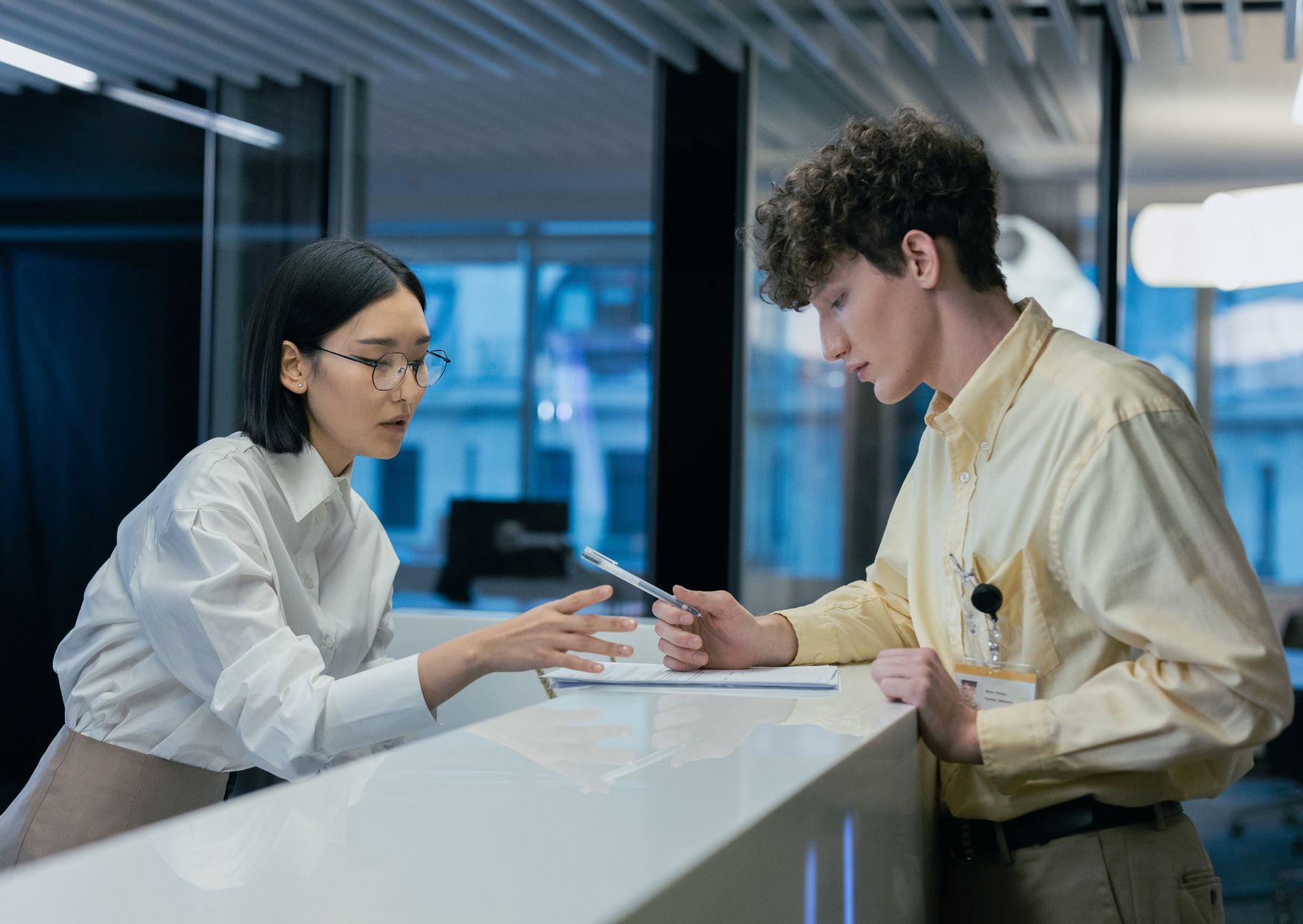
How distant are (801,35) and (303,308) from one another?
3.05m

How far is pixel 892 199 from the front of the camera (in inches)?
70.1

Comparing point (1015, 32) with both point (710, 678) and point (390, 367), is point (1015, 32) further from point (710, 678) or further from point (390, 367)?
point (710, 678)

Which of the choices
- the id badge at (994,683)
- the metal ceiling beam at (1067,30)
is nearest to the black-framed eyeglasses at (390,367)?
the id badge at (994,683)

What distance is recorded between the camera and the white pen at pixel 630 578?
1.66m

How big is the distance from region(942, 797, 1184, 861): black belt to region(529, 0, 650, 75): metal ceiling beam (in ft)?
11.7

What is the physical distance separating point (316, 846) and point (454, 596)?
6973mm

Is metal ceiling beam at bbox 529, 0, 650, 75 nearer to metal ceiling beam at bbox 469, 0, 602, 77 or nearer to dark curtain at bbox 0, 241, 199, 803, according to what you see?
metal ceiling beam at bbox 469, 0, 602, 77

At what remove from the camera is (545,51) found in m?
5.26

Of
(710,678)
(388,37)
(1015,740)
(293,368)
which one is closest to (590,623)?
(710,678)

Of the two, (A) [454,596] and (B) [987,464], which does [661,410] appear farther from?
(B) [987,464]

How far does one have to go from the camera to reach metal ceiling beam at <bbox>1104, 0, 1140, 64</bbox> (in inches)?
179

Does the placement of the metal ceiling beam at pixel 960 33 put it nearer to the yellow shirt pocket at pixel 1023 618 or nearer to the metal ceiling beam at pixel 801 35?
the metal ceiling beam at pixel 801 35

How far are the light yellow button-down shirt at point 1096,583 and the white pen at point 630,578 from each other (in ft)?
1.22

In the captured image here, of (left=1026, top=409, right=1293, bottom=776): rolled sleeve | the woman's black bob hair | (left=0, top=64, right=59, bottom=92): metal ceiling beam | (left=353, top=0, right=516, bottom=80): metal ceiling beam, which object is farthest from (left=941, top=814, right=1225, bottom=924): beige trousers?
(left=0, top=64, right=59, bottom=92): metal ceiling beam
